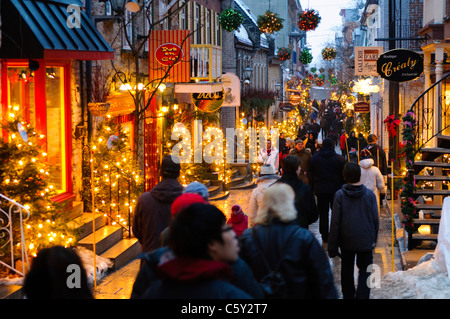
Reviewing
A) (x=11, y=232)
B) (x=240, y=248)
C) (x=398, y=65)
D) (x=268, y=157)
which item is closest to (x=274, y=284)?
(x=240, y=248)

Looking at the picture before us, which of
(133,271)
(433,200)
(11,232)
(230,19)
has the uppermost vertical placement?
(230,19)

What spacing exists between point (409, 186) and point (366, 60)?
1358 cm

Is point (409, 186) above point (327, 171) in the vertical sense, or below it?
below

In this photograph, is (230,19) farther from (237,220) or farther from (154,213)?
(154,213)

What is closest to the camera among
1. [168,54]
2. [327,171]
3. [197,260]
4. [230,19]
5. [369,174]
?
[197,260]

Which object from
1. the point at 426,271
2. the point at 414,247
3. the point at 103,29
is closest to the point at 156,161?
the point at 103,29

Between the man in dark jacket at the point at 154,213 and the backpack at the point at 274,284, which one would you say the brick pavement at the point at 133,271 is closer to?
the man in dark jacket at the point at 154,213

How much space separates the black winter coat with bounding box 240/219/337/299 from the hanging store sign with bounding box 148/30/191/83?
31.8ft

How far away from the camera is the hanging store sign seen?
14764mm

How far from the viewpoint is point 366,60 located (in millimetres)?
23688

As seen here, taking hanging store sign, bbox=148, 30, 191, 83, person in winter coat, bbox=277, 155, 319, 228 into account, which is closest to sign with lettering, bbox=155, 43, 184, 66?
hanging store sign, bbox=148, 30, 191, 83

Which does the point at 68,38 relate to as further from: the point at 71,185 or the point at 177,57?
the point at 177,57

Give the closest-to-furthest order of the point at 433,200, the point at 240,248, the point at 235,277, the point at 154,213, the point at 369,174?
the point at 235,277, the point at 240,248, the point at 154,213, the point at 369,174, the point at 433,200

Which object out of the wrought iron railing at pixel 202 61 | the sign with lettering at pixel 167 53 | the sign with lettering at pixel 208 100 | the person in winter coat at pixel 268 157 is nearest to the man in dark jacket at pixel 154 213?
the sign with lettering at pixel 167 53
